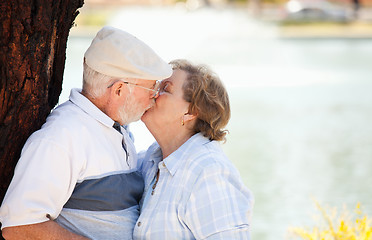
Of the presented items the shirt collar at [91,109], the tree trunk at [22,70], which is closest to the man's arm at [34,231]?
the tree trunk at [22,70]

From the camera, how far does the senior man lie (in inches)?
89.5

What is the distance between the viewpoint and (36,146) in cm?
232

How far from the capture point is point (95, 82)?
8.52 feet

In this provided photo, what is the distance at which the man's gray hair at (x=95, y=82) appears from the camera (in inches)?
101

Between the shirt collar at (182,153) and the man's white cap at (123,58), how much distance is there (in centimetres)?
33

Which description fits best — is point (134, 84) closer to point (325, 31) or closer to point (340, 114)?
point (340, 114)

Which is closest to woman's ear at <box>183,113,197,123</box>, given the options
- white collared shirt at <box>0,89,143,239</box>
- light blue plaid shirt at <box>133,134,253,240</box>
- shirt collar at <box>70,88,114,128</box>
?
light blue plaid shirt at <box>133,134,253,240</box>

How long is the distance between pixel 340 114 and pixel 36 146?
9.78m

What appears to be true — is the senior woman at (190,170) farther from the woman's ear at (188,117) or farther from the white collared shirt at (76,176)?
the white collared shirt at (76,176)

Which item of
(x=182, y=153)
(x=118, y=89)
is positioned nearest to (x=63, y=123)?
(x=118, y=89)

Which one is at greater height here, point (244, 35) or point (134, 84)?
point (134, 84)

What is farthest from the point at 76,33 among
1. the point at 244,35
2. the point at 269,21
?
the point at 269,21

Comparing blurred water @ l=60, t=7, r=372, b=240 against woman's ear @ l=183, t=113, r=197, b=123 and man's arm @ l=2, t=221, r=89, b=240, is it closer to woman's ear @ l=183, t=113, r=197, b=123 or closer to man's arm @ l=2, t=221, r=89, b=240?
woman's ear @ l=183, t=113, r=197, b=123

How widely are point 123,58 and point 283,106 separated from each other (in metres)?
9.97
